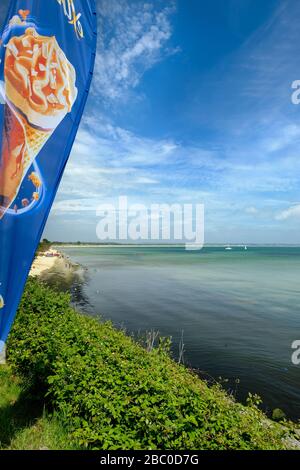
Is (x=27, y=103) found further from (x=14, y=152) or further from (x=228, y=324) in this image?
(x=228, y=324)

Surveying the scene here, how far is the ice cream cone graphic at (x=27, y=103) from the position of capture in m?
3.66

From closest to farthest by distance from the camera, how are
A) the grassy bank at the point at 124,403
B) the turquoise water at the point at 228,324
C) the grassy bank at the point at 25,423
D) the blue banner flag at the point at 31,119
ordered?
the blue banner flag at the point at 31,119 < the grassy bank at the point at 124,403 < the grassy bank at the point at 25,423 < the turquoise water at the point at 228,324

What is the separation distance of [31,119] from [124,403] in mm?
4085

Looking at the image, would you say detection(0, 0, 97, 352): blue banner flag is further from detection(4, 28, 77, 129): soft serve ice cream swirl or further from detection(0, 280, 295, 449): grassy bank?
detection(0, 280, 295, 449): grassy bank

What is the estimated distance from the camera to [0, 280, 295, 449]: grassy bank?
383 cm

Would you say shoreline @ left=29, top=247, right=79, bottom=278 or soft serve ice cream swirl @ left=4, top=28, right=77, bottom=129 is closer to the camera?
soft serve ice cream swirl @ left=4, top=28, right=77, bottom=129

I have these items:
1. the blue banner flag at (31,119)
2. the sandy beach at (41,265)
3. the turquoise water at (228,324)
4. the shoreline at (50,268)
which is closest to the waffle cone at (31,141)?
the blue banner flag at (31,119)

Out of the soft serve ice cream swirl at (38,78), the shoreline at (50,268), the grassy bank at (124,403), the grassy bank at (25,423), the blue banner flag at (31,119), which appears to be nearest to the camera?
the blue banner flag at (31,119)

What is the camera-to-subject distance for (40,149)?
3.80 m

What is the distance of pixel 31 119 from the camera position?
3.75 meters

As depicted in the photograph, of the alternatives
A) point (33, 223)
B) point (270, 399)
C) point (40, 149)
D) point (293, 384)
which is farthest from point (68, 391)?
point (293, 384)

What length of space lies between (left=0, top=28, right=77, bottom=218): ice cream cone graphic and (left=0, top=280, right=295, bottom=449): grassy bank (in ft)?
9.94

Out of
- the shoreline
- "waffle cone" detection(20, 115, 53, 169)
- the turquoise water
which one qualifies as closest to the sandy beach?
the shoreline

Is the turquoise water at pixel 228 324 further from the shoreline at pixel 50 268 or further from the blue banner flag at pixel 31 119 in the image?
the shoreline at pixel 50 268
